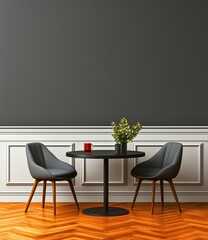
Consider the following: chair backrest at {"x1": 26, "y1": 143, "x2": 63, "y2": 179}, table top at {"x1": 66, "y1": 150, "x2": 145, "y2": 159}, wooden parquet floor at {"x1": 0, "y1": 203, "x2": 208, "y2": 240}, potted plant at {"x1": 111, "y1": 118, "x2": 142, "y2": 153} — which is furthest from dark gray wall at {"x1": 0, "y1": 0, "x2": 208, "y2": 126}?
wooden parquet floor at {"x1": 0, "y1": 203, "x2": 208, "y2": 240}

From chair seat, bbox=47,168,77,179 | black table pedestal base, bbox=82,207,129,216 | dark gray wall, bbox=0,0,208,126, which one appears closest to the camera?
black table pedestal base, bbox=82,207,129,216

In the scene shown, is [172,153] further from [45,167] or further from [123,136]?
[45,167]

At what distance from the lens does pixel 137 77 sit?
245 inches

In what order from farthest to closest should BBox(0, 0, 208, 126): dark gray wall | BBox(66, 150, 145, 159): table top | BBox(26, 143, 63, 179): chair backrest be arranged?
BBox(0, 0, 208, 126): dark gray wall, BBox(26, 143, 63, 179): chair backrest, BBox(66, 150, 145, 159): table top

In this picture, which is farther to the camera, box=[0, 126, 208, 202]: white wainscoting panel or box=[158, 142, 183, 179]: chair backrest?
box=[0, 126, 208, 202]: white wainscoting panel

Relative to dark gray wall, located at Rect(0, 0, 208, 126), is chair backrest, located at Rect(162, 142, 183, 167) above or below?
below

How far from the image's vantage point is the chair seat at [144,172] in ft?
17.8

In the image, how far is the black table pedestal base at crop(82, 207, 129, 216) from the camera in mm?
5289

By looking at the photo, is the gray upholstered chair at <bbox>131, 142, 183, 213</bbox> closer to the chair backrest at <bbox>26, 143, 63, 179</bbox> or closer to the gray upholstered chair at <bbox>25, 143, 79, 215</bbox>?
the gray upholstered chair at <bbox>25, 143, 79, 215</bbox>

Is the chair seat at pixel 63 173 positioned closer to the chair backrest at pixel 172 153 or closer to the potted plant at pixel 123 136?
the potted plant at pixel 123 136

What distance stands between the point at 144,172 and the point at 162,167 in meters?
0.31

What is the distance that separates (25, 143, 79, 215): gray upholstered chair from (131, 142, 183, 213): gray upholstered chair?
0.69 meters

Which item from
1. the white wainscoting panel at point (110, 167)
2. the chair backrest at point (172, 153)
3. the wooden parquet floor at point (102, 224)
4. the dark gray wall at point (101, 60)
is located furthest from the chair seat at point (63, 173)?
the chair backrest at point (172, 153)

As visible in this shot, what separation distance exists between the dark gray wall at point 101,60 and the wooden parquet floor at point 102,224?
3.67ft
